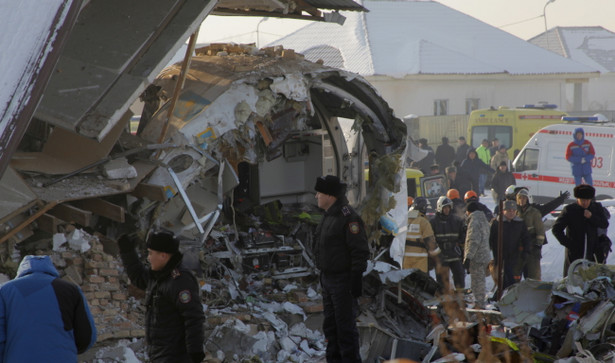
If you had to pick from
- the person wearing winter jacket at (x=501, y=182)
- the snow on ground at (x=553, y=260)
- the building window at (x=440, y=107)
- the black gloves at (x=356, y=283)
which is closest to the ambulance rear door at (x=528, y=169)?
the person wearing winter jacket at (x=501, y=182)

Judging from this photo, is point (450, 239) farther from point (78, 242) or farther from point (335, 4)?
point (78, 242)

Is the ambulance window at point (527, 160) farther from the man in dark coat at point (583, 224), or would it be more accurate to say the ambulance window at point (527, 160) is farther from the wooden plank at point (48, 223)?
the wooden plank at point (48, 223)

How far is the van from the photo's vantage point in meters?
25.4

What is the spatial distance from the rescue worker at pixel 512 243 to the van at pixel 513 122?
583 inches

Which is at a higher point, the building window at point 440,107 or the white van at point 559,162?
the building window at point 440,107

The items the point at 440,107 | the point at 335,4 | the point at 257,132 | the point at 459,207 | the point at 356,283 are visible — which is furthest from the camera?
the point at 440,107

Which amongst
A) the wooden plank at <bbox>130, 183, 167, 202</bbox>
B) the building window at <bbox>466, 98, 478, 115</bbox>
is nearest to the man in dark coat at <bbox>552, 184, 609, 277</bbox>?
the wooden plank at <bbox>130, 183, 167, 202</bbox>

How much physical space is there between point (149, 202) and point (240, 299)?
1.84 meters

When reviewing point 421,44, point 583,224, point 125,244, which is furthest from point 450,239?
point 421,44

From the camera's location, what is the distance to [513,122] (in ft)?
84.1

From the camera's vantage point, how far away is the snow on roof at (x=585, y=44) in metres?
47.9

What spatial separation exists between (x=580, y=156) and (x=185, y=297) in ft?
49.2

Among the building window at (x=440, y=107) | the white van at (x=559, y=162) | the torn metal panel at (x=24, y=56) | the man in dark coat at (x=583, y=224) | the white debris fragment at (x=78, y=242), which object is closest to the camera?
the torn metal panel at (x=24, y=56)

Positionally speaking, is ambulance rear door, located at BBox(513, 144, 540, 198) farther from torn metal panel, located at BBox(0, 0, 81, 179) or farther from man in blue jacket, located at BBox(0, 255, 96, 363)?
torn metal panel, located at BBox(0, 0, 81, 179)
